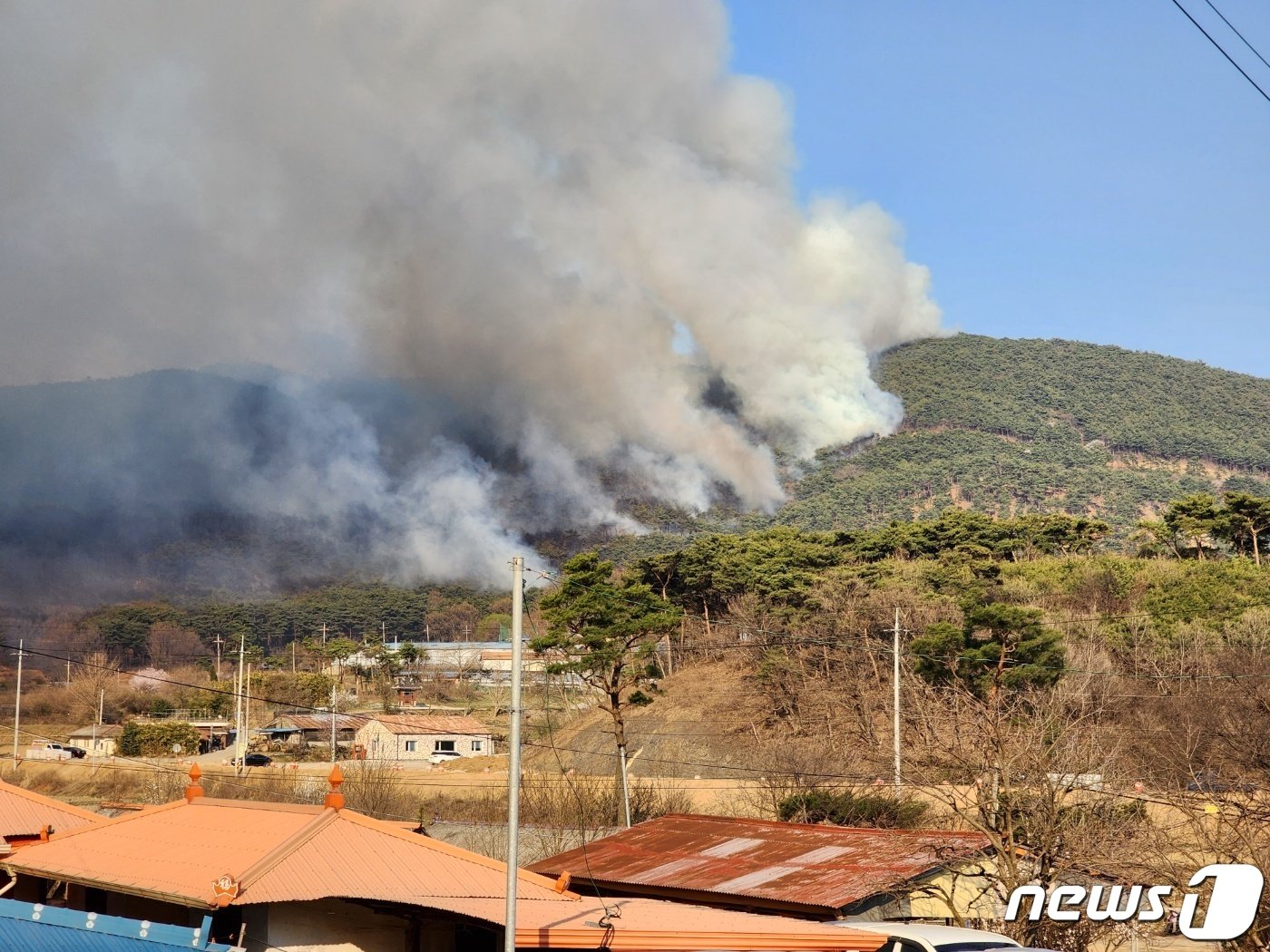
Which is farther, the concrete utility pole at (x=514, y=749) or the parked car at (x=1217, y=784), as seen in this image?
the parked car at (x=1217, y=784)

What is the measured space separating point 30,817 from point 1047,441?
158 m

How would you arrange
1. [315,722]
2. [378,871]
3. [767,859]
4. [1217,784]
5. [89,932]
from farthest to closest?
[315,722] < [1217,784] < [767,859] < [378,871] < [89,932]

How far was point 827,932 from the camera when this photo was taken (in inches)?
611

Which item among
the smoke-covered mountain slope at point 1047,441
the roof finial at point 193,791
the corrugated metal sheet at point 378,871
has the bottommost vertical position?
the corrugated metal sheet at point 378,871

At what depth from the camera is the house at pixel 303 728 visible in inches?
2913

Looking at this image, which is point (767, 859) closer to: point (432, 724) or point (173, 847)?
point (173, 847)

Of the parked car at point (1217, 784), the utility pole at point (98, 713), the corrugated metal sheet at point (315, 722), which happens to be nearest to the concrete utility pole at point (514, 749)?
the parked car at point (1217, 784)

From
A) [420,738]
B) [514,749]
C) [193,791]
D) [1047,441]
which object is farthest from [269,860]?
[1047,441]

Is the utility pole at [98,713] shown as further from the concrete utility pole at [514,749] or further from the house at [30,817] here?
the concrete utility pole at [514,749]

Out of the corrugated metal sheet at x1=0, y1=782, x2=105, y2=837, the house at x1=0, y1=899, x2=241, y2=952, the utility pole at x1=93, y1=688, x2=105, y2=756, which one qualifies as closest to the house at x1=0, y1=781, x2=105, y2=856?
the corrugated metal sheet at x1=0, y1=782, x2=105, y2=837

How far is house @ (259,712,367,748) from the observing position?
74.0 metres

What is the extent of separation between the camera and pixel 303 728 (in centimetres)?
7562

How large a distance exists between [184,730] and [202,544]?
80160 mm

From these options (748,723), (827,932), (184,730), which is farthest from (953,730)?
(184,730)
